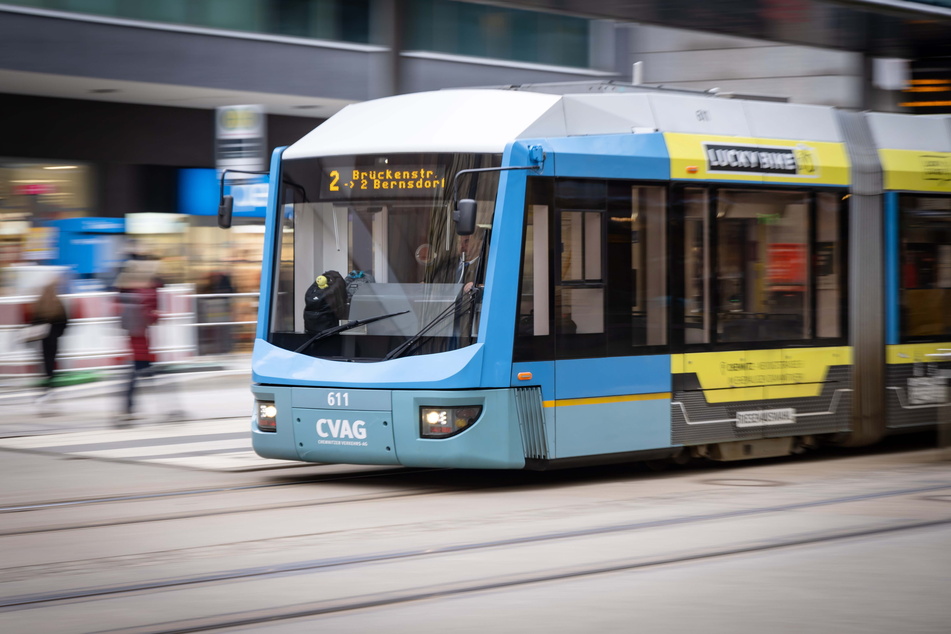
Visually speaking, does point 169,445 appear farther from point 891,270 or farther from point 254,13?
point 254,13

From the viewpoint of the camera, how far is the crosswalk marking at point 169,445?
11602mm

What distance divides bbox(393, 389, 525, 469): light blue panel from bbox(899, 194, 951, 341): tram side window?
4543 millimetres

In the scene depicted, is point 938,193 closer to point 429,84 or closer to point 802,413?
point 802,413

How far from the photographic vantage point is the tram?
941cm

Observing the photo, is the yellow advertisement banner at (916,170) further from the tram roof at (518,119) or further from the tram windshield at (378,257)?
the tram windshield at (378,257)

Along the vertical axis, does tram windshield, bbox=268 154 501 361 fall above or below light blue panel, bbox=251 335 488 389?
above

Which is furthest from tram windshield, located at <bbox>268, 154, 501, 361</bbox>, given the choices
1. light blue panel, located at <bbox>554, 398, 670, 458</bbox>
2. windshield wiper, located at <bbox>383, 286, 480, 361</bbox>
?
light blue panel, located at <bbox>554, 398, 670, 458</bbox>

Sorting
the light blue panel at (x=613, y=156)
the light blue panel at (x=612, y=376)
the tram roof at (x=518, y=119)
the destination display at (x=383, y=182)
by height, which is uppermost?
the tram roof at (x=518, y=119)

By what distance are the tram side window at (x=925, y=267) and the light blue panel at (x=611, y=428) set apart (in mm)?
3124

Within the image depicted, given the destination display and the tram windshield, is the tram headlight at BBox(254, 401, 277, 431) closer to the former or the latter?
the tram windshield

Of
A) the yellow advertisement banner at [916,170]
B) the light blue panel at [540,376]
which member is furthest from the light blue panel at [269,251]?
the yellow advertisement banner at [916,170]

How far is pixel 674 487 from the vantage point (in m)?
9.97

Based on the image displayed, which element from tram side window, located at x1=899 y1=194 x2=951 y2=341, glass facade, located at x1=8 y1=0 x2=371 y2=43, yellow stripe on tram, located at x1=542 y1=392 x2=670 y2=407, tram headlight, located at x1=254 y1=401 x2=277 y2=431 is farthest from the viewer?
glass facade, located at x1=8 y1=0 x2=371 y2=43

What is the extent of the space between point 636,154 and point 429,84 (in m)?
19.4
